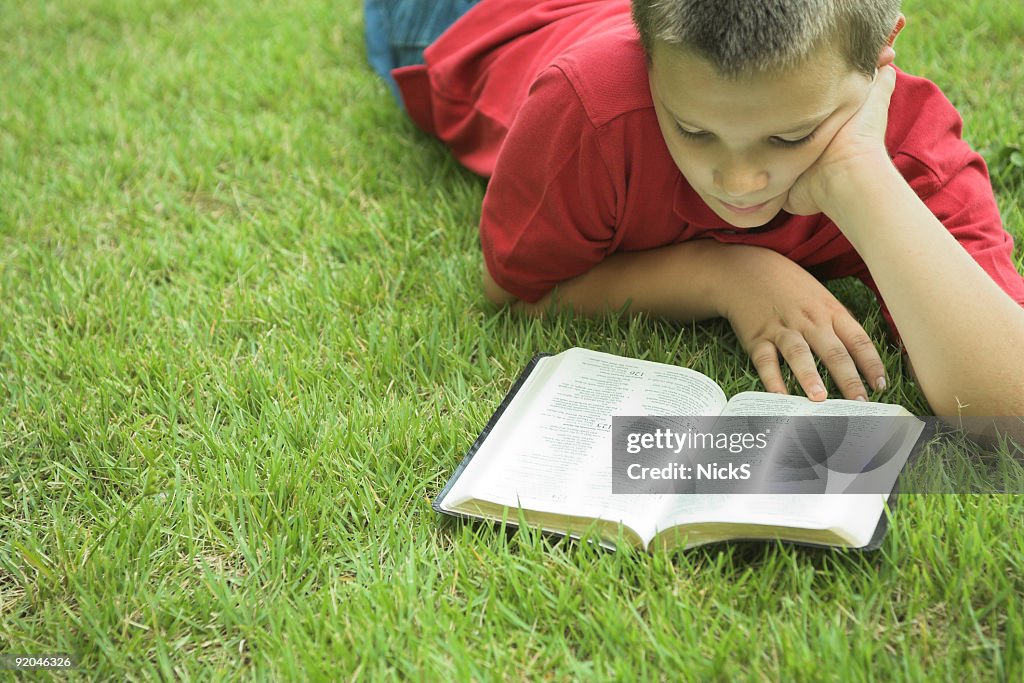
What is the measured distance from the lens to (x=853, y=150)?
133 centimetres

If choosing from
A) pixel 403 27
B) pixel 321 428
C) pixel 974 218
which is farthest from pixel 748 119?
pixel 403 27

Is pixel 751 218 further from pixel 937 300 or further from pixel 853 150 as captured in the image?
pixel 937 300

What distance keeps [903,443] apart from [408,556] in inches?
26.7

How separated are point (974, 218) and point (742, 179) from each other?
1.43 feet

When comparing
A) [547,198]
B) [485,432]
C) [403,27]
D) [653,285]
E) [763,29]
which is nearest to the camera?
[763,29]

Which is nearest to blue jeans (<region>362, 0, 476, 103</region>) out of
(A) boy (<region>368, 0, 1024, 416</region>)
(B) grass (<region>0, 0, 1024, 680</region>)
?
(B) grass (<region>0, 0, 1024, 680</region>)

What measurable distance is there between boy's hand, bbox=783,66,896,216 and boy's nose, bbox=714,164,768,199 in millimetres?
114

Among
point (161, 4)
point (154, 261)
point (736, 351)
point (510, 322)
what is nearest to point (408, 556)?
point (510, 322)

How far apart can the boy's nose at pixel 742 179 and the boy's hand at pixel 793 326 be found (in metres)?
0.27

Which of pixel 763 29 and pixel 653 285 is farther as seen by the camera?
pixel 653 285

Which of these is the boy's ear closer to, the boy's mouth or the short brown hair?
the short brown hair

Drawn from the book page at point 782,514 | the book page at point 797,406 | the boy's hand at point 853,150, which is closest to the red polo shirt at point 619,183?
the boy's hand at point 853,150

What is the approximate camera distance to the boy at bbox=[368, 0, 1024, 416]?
121cm

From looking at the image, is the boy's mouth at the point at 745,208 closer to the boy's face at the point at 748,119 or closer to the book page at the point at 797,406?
the boy's face at the point at 748,119
